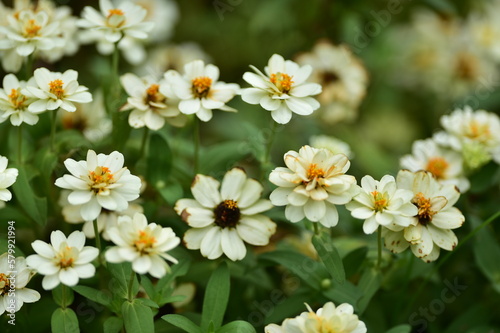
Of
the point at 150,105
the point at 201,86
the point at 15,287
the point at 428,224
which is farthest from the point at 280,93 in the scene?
the point at 15,287

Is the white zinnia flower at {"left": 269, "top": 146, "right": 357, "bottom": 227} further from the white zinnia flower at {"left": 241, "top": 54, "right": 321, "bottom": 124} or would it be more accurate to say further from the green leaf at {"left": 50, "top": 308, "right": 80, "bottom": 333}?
the green leaf at {"left": 50, "top": 308, "right": 80, "bottom": 333}

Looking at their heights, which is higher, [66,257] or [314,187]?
[314,187]

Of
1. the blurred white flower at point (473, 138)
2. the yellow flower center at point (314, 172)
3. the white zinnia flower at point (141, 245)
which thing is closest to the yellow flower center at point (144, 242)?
the white zinnia flower at point (141, 245)

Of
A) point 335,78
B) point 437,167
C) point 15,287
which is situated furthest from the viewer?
point 335,78

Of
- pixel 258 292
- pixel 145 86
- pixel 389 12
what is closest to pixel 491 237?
pixel 258 292

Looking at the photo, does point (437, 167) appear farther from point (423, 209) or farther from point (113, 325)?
point (113, 325)

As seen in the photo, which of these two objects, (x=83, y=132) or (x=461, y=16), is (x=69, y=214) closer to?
(x=83, y=132)
